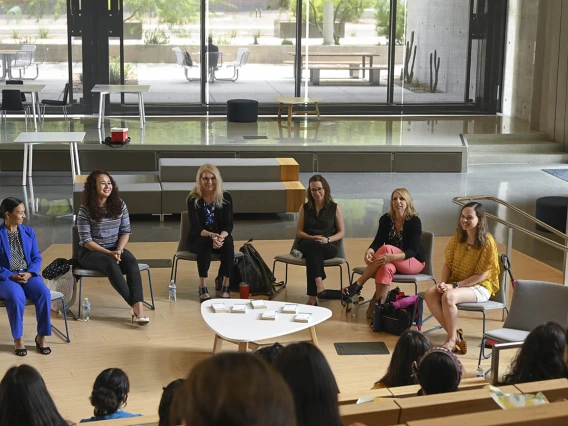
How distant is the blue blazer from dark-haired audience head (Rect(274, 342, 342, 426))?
4.20 meters

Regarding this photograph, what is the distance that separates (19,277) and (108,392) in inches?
94.4

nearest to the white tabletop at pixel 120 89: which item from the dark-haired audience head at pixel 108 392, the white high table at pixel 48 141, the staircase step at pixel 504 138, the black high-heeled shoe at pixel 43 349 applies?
the white high table at pixel 48 141

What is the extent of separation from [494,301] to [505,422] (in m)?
3.98

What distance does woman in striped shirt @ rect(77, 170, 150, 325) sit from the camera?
6891 mm

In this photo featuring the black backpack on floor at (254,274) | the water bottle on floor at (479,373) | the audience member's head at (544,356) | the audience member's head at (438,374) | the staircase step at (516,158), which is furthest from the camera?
the staircase step at (516,158)

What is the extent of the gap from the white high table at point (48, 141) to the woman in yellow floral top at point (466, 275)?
6278mm

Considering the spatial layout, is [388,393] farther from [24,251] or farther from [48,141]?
[48,141]

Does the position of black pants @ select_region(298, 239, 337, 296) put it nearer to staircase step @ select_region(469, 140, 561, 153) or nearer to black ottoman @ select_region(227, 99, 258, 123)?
staircase step @ select_region(469, 140, 561, 153)

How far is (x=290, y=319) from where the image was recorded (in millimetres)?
6059

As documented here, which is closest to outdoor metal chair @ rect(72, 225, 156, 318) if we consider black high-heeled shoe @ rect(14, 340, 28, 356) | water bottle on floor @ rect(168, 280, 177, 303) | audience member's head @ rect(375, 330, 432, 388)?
water bottle on floor @ rect(168, 280, 177, 303)

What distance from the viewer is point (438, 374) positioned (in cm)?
379

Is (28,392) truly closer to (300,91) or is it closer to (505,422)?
(505,422)

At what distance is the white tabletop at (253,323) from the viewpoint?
5770 millimetres

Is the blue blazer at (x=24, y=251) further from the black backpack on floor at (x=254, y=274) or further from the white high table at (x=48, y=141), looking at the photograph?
the white high table at (x=48, y=141)
